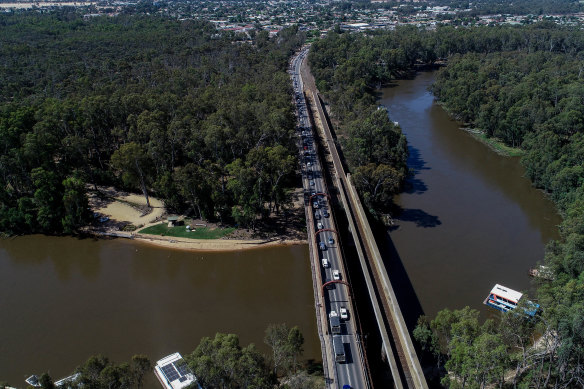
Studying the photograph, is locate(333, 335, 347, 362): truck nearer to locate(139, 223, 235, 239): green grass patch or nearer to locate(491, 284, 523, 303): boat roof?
locate(491, 284, 523, 303): boat roof

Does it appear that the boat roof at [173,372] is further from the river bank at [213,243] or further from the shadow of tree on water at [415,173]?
the shadow of tree on water at [415,173]

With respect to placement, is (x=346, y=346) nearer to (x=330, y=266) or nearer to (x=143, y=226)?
(x=330, y=266)

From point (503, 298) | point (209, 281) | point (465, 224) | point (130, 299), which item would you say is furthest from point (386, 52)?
point (130, 299)

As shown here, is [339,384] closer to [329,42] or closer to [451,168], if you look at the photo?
[451,168]

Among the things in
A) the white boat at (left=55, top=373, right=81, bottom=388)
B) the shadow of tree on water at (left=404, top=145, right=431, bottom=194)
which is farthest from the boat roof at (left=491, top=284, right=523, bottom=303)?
the white boat at (left=55, top=373, right=81, bottom=388)

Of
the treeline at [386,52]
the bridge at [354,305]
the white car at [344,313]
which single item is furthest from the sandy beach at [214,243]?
the treeline at [386,52]

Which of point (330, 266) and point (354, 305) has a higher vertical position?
point (330, 266)

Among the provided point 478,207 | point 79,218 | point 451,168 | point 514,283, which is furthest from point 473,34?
point 79,218
